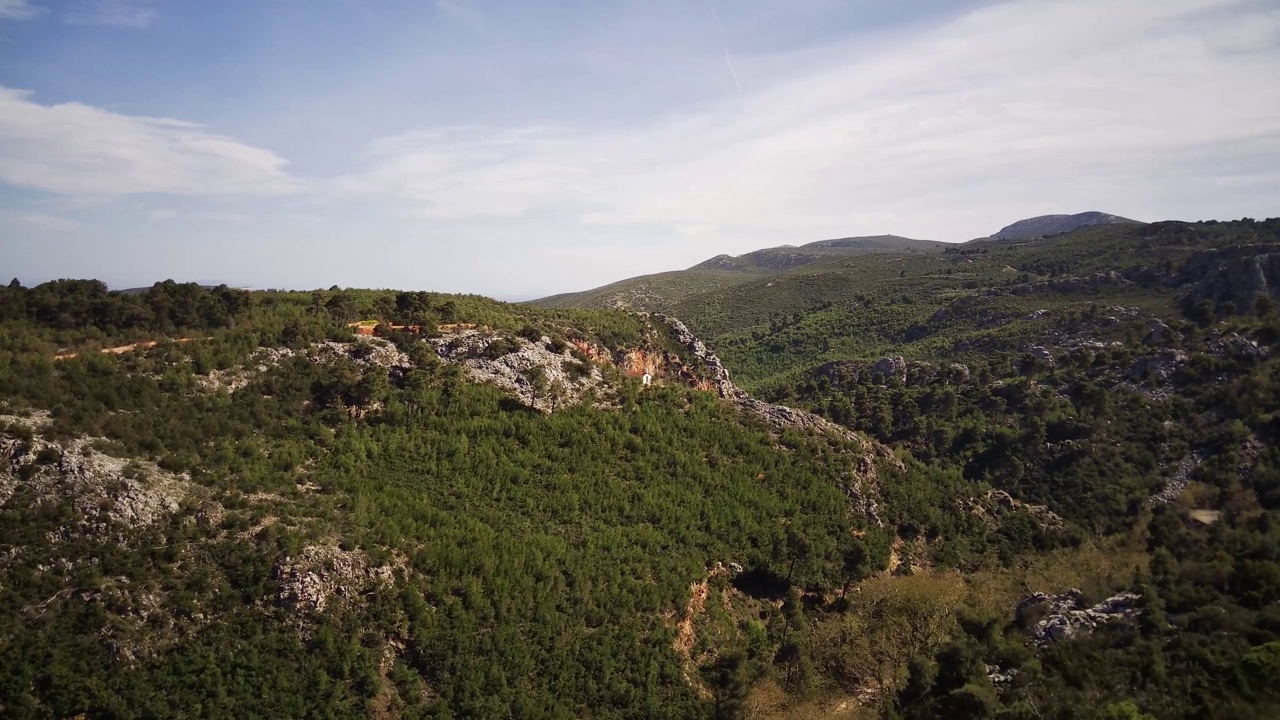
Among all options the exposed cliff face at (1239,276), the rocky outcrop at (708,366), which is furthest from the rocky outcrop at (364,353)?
the exposed cliff face at (1239,276)

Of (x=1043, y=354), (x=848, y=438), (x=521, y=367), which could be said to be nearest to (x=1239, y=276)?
(x=1043, y=354)

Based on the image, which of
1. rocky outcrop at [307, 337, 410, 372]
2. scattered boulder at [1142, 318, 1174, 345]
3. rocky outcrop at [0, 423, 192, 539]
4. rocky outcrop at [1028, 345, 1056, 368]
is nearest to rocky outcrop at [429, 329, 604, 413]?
rocky outcrop at [307, 337, 410, 372]

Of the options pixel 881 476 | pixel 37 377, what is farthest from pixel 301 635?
pixel 881 476

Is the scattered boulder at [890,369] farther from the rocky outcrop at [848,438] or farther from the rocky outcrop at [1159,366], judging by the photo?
the rocky outcrop at [848,438]

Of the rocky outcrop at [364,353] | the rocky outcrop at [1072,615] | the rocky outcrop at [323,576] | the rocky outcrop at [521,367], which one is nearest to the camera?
the rocky outcrop at [1072,615]

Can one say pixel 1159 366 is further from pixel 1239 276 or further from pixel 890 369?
pixel 890 369

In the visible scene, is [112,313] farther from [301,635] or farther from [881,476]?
[881,476]
